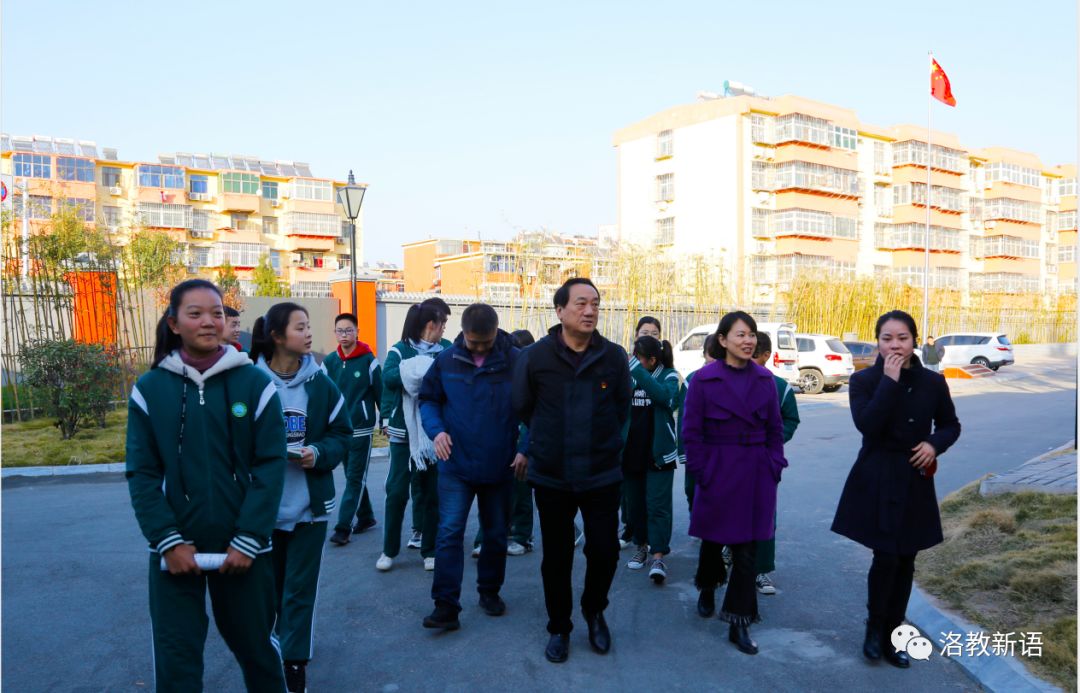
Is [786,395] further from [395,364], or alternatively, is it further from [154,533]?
[154,533]

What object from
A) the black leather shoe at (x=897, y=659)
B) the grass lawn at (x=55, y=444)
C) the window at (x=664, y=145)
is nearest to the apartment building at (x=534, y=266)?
the grass lawn at (x=55, y=444)

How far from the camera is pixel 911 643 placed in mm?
4730

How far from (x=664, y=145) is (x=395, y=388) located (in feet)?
173

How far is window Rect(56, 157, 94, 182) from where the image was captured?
5944 centimetres

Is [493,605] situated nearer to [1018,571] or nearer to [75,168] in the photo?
[1018,571]

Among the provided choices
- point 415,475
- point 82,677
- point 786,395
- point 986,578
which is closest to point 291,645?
point 82,677

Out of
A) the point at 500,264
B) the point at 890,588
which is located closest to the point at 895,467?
the point at 890,588

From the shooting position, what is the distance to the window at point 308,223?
233ft

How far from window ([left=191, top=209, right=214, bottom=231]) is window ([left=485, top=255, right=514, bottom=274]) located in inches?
1935

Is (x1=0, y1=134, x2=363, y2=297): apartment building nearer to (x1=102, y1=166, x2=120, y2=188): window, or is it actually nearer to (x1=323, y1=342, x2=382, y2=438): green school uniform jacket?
(x1=102, y1=166, x2=120, y2=188): window

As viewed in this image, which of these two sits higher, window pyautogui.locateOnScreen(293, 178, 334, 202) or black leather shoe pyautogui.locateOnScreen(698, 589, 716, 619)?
window pyautogui.locateOnScreen(293, 178, 334, 202)

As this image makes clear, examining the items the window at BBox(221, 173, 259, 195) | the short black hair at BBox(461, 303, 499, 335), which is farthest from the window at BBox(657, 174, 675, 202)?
the short black hair at BBox(461, 303, 499, 335)

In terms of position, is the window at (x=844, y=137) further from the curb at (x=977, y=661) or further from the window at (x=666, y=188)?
the curb at (x=977, y=661)

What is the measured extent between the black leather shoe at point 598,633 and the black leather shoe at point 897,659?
57.5 inches
